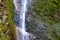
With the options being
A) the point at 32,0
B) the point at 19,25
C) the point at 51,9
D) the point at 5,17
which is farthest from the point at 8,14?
the point at 51,9

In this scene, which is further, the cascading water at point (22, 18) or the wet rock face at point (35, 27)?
the wet rock face at point (35, 27)

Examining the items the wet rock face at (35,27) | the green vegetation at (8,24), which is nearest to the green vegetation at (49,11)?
the wet rock face at (35,27)

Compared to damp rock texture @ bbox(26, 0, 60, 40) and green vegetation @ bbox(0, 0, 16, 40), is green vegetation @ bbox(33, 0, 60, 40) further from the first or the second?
green vegetation @ bbox(0, 0, 16, 40)

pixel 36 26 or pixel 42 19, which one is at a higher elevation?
pixel 42 19

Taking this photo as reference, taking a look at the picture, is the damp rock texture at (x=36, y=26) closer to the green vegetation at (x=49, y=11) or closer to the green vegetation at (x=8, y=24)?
the green vegetation at (x=49, y=11)

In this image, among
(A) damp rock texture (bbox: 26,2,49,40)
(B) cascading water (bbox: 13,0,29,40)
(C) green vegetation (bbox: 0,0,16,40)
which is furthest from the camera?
(A) damp rock texture (bbox: 26,2,49,40)

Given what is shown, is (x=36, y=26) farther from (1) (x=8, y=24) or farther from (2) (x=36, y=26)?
(1) (x=8, y=24)

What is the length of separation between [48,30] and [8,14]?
2.56ft

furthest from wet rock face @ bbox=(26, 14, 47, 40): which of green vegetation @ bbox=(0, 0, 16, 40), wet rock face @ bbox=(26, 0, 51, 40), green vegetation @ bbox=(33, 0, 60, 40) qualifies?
green vegetation @ bbox=(0, 0, 16, 40)

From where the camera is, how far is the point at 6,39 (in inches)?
113

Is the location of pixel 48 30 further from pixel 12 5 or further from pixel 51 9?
pixel 12 5

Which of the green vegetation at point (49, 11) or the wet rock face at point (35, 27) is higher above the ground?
the green vegetation at point (49, 11)

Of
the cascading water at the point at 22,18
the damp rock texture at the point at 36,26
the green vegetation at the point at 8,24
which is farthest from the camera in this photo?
the damp rock texture at the point at 36,26

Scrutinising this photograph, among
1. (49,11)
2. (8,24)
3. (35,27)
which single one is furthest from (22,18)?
(49,11)
